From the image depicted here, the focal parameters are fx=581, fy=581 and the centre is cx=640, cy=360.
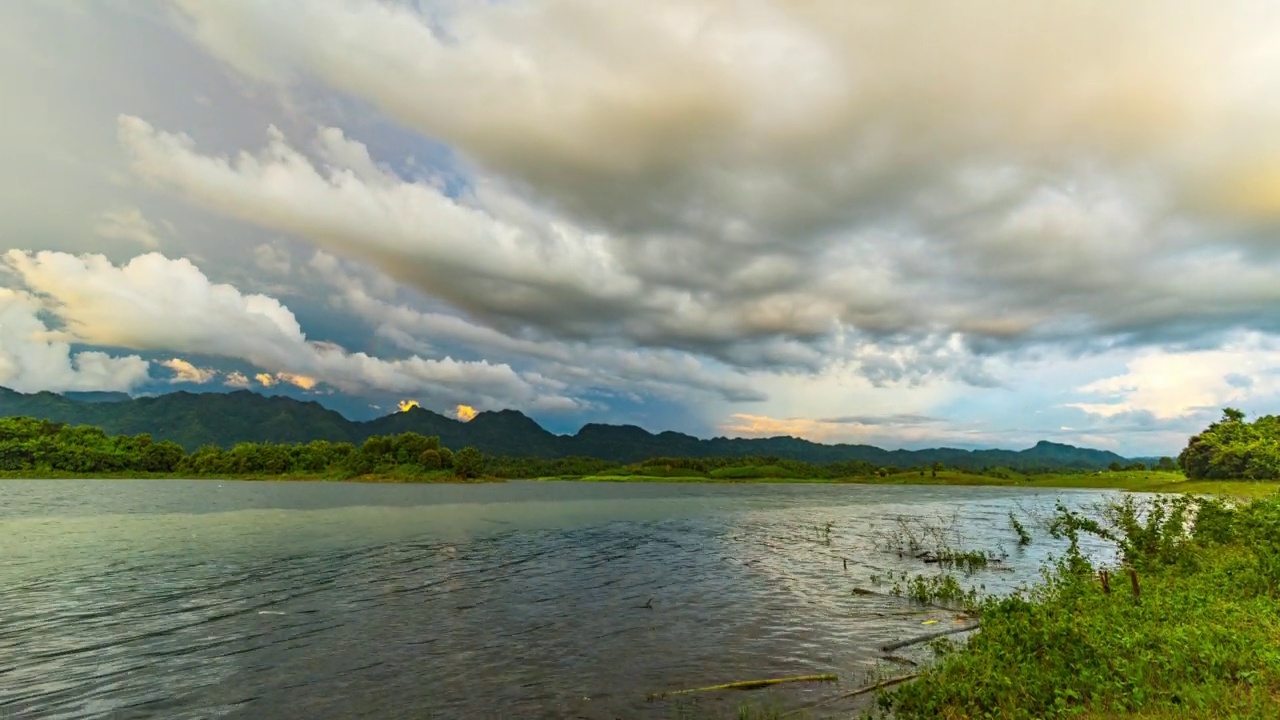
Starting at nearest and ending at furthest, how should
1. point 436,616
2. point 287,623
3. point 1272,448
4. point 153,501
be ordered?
point 287,623 → point 436,616 → point 1272,448 → point 153,501

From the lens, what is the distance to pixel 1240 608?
20031 mm

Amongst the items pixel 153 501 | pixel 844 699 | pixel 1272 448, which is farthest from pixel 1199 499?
pixel 153 501

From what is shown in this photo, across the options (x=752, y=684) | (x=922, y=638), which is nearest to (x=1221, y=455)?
(x=922, y=638)

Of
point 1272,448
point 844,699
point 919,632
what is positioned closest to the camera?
point 844,699

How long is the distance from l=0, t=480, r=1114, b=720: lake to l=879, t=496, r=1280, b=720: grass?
15.5ft

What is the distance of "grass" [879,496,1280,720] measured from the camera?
13.8 meters

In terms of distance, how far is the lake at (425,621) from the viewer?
20.1 metres

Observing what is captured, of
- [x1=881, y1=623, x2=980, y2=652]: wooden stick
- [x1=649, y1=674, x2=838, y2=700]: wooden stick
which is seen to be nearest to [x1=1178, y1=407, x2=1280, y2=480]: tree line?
[x1=881, y1=623, x2=980, y2=652]: wooden stick

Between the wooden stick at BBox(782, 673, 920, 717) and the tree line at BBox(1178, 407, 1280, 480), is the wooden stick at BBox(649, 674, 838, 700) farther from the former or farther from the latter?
the tree line at BBox(1178, 407, 1280, 480)

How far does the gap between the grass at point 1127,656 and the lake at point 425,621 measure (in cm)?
471

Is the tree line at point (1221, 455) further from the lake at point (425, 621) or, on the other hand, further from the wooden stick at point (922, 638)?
the wooden stick at point (922, 638)

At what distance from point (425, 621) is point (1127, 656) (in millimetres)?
29173

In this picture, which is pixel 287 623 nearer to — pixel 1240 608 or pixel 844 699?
pixel 844 699

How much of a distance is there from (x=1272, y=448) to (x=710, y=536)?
4987 centimetres
